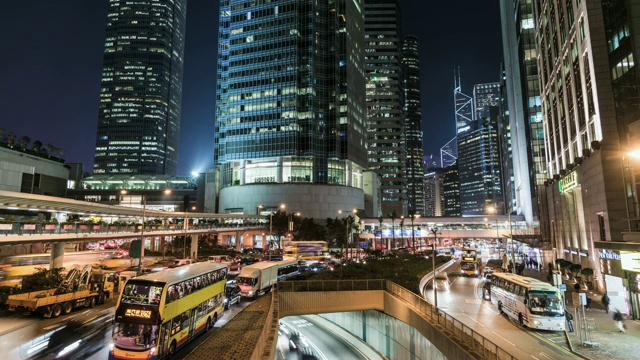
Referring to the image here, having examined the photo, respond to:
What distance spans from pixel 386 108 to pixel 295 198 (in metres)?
95.9

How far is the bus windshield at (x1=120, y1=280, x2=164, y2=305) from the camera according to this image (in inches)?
686

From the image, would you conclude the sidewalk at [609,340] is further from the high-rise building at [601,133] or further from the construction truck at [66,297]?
the construction truck at [66,297]

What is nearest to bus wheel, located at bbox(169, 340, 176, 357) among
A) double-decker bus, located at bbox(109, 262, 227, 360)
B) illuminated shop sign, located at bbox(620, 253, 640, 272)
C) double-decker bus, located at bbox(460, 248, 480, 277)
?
double-decker bus, located at bbox(109, 262, 227, 360)

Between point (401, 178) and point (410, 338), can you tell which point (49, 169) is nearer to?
point (410, 338)

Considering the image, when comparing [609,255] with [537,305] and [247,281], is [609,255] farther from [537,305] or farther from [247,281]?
[247,281]

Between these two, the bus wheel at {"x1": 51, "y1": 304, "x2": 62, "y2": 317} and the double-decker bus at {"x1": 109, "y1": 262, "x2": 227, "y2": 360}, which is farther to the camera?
the bus wheel at {"x1": 51, "y1": 304, "x2": 62, "y2": 317}

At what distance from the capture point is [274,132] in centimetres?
11962

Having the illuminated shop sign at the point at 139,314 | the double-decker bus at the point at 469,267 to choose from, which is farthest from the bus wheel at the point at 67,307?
the double-decker bus at the point at 469,267

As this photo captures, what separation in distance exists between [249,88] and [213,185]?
1455 inches

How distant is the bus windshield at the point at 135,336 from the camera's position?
663 inches

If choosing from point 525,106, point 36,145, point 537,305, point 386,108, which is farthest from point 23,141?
point 386,108

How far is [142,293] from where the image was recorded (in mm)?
17531

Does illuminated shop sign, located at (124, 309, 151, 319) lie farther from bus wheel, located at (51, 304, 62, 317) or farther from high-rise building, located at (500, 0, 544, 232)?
high-rise building, located at (500, 0, 544, 232)

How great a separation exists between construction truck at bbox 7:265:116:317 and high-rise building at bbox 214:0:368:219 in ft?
276
